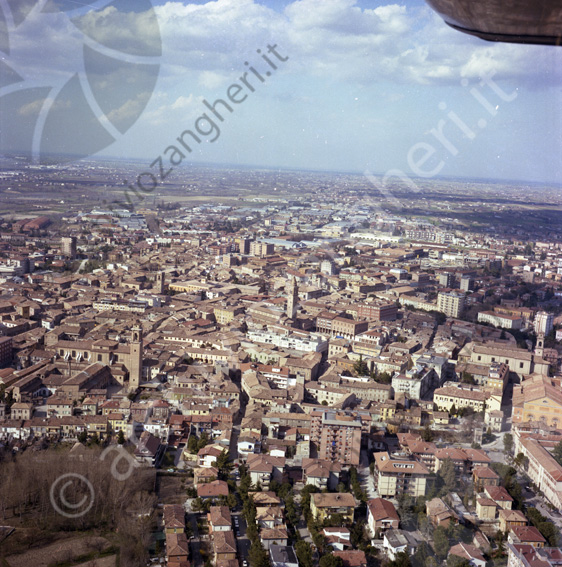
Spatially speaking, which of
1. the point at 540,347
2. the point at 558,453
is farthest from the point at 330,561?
the point at 540,347

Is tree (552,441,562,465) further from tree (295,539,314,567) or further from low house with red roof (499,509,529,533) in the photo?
tree (295,539,314,567)

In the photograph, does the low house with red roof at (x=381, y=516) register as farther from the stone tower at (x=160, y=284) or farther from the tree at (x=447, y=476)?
the stone tower at (x=160, y=284)

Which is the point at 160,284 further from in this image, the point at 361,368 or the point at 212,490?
the point at 212,490

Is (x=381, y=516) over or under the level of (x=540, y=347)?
under

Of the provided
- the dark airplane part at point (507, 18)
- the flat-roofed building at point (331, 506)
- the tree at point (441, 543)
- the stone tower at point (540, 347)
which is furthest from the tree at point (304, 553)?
the stone tower at point (540, 347)

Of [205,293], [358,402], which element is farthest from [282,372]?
[205,293]

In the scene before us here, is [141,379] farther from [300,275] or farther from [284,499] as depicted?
[300,275]
